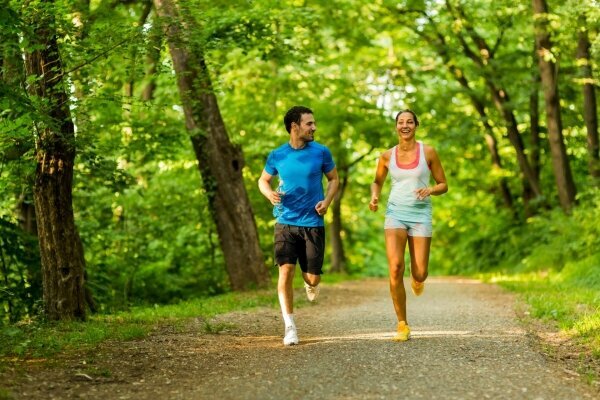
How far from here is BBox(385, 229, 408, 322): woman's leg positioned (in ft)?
26.7

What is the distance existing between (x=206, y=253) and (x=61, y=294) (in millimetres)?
9326

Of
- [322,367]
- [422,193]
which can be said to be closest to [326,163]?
[422,193]

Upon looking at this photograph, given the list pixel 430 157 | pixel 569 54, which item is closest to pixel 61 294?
pixel 430 157

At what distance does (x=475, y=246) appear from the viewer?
91.6ft

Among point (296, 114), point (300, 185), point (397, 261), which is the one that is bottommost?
point (397, 261)

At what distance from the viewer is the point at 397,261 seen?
8203 millimetres

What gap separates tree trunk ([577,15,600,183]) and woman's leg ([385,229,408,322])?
10.9m

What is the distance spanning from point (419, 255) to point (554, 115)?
1211 cm

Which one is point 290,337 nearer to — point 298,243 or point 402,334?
point 298,243

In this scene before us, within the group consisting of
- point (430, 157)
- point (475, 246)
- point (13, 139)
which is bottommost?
point (475, 246)

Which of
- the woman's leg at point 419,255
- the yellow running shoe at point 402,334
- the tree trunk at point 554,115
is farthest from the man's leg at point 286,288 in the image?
the tree trunk at point 554,115

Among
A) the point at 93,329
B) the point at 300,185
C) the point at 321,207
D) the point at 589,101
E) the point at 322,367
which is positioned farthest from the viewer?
the point at 589,101

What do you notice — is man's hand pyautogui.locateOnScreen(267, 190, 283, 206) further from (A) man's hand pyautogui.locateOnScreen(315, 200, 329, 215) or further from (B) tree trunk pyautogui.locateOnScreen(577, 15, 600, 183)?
(B) tree trunk pyautogui.locateOnScreen(577, 15, 600, 183)

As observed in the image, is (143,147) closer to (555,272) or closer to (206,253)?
(206,253)
